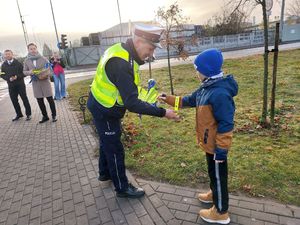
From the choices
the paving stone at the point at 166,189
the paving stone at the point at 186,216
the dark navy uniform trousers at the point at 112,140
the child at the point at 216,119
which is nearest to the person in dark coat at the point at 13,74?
the dark navy uniform trousers at the point at 112,140

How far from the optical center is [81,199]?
3.52m

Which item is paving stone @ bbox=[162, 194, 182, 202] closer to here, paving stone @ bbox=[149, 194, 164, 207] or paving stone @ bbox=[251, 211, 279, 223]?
paving stone @ bbox=[149, 194, 164, 207]

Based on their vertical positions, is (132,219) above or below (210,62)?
below

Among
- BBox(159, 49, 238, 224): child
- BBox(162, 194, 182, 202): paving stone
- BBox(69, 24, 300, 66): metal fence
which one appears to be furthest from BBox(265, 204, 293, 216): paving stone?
BBox(69, 24, 300, 66): metal fence

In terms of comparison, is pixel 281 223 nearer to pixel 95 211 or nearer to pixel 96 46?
pixel 95 211

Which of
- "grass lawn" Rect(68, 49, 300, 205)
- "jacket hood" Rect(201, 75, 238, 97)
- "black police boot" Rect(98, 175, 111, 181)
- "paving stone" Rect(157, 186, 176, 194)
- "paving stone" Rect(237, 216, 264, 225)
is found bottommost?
"paving stone" Rect(237, 216, 264, 225)

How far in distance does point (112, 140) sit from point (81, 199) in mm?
1012

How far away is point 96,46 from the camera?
3575 cm

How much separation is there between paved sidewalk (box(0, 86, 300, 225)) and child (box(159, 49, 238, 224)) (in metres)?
0.29

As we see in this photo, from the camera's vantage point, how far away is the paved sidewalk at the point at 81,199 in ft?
9.81

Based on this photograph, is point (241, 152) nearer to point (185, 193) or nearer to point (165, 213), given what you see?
point (185, 193)

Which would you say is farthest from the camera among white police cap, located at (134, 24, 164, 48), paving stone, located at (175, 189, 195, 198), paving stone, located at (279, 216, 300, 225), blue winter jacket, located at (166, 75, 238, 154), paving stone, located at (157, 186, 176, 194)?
paving stone, located at (157, 186, 176, 194)

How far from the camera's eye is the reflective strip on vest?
2.71 metres

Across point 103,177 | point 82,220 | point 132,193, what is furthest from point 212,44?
point 82,220
